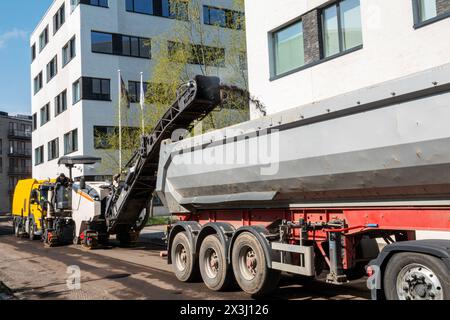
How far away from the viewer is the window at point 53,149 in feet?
122

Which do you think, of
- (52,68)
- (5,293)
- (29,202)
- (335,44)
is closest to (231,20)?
(335,44)

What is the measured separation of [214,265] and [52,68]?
3528 cm

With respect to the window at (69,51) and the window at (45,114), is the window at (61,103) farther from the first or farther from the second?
the window at (45,114)

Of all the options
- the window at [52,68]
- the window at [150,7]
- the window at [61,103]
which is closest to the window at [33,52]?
the window at [52,68]

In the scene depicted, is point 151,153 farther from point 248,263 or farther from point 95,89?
point 95,89

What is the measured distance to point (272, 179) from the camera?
7293mm

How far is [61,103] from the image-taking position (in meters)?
36.8

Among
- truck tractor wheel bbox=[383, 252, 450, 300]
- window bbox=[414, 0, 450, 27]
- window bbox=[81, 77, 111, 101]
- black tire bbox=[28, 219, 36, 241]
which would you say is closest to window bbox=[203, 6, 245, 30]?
window bbox=[414, 0, 450, 27]

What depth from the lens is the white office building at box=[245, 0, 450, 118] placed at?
1051cm

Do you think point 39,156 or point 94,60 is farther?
point 39,156

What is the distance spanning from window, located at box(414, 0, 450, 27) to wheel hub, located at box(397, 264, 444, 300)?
22.4ft

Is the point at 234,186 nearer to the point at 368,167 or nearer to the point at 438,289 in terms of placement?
the point at 368,167

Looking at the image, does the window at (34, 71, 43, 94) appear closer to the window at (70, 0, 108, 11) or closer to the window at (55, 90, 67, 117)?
the window at (55, 90, 67, 117)
